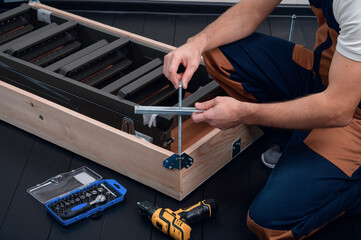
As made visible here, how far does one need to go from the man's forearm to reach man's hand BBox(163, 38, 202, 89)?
0.12 metres

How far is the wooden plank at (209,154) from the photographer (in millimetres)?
1697

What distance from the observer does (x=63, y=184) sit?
1792 mm

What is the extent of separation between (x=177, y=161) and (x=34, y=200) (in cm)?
49

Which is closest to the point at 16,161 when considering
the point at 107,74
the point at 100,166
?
the point at 100,166

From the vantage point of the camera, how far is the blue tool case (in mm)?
1651

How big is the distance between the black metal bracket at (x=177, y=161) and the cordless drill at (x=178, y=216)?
125 mm

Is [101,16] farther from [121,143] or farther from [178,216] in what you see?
[178,216]

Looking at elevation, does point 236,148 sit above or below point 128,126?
below

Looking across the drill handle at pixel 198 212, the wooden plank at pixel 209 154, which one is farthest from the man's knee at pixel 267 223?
the wooden plank at pixel 209 154

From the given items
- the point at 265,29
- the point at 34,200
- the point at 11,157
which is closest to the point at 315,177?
the point at 34,200

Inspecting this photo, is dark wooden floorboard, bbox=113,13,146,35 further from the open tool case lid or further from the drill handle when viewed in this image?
the drill handle

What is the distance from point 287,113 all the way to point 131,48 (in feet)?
2.87

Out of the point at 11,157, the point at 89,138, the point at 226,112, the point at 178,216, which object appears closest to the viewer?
the point at 226,112

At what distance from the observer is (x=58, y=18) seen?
7.54 ft
